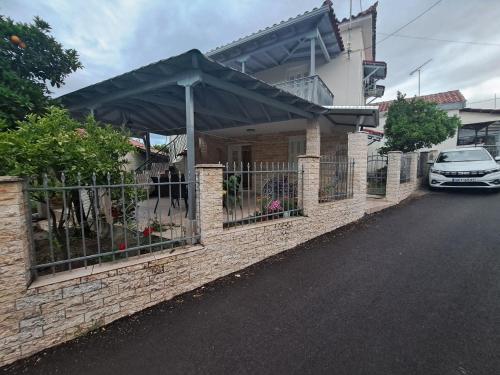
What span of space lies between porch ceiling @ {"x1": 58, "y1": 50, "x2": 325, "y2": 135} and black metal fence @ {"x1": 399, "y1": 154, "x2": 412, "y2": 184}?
435 centimetres

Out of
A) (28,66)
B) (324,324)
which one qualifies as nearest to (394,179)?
(324,324)

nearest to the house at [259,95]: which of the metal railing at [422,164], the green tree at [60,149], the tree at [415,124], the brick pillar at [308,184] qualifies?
the brick pillar at [308,184]

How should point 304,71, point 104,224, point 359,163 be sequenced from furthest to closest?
1. point 304,71
2. point 359,163
3. point 104,224

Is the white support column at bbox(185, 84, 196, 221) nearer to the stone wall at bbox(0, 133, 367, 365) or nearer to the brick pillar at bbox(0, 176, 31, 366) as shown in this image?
the stone wall at bbox(0, 133, 367, 365)

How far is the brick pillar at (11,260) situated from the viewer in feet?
7.11

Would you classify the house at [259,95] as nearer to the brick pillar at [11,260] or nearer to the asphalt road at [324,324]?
the asphalt road at [324,324]

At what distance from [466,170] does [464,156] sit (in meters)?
0.89

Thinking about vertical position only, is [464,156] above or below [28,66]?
below

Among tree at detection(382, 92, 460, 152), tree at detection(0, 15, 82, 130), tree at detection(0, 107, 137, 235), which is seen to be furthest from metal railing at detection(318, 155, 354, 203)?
tree at detection(0, 15, 82, 130)

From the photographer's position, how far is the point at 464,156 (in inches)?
356

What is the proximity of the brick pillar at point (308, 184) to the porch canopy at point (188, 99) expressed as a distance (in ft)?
5.29

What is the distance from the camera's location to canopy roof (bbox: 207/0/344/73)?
7773 millimetres

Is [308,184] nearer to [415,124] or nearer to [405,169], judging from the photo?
[405,169]

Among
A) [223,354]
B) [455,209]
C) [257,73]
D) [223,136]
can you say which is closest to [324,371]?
[223,354]
